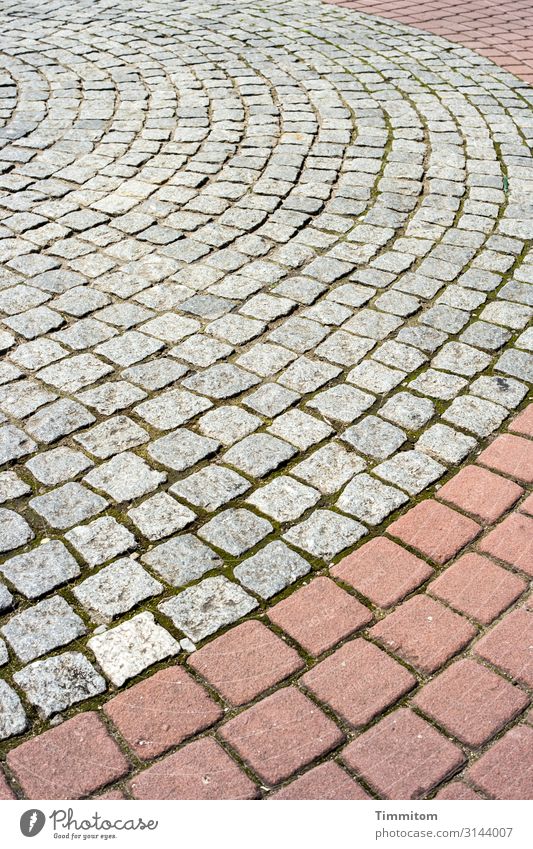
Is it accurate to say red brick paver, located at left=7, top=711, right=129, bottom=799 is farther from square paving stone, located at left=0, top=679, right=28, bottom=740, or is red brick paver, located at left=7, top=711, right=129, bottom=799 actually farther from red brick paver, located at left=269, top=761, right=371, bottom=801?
red brick paver, located at left=269, top=761, right=371, bottom=801

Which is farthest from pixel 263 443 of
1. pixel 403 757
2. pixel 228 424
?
pixel 403 757

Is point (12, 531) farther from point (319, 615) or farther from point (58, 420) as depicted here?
point (319, 615)

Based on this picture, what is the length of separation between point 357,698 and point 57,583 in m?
0.97

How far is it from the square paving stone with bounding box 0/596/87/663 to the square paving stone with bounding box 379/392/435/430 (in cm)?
142

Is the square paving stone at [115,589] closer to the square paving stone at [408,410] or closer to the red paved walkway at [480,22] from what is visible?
the square paving stone at [408,410]

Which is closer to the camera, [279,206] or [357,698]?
[357,698]

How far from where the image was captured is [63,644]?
2494mm

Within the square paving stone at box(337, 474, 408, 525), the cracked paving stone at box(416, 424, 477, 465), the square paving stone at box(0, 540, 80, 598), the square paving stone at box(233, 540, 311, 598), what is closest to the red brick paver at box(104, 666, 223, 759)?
the square paving stone at box(233, 540, 311, 598)

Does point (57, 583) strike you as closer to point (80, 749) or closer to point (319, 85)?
point (80, 749)

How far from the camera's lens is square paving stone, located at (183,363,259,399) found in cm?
347

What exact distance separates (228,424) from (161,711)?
4.07 ft

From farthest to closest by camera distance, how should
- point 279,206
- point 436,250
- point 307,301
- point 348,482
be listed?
1. point 279,206
2. point 436,250
3. point 307,301
4. point 348,482

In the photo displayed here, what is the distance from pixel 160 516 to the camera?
2.91 m

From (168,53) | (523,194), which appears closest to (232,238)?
(523,194)
